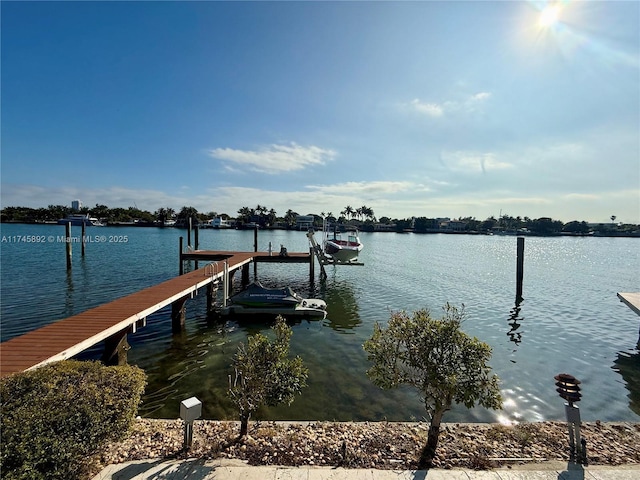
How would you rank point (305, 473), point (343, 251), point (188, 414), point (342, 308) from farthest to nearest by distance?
point (343, 251), point (342, 308), point (188, 414), point (305, 473)

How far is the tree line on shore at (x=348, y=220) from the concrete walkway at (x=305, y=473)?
122 meters

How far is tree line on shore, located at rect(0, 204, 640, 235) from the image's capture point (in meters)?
129

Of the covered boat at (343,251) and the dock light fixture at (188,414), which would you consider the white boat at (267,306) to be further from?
the covered boat at (343,251)

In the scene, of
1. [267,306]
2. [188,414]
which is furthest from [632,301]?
[188,414]

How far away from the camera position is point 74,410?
13.3 ft

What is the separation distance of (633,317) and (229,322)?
2488 cm

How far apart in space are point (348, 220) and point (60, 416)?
15706 cm

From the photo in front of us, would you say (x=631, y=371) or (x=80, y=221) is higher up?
(x=80, y=221)

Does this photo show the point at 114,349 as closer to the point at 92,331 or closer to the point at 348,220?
the point at 92,331

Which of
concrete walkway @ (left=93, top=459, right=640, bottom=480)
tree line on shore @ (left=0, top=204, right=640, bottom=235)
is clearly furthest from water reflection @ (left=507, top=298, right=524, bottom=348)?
tree line on shore @ (left=0, top=204, right=640, bottom=235)

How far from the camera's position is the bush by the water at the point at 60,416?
3578 mm

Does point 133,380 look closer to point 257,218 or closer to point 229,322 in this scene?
point 229,322

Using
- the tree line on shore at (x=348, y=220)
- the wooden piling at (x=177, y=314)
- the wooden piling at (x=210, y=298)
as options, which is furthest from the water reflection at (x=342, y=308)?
the tree line on shore at (x=348, y=220)

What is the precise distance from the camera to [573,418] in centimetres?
565
